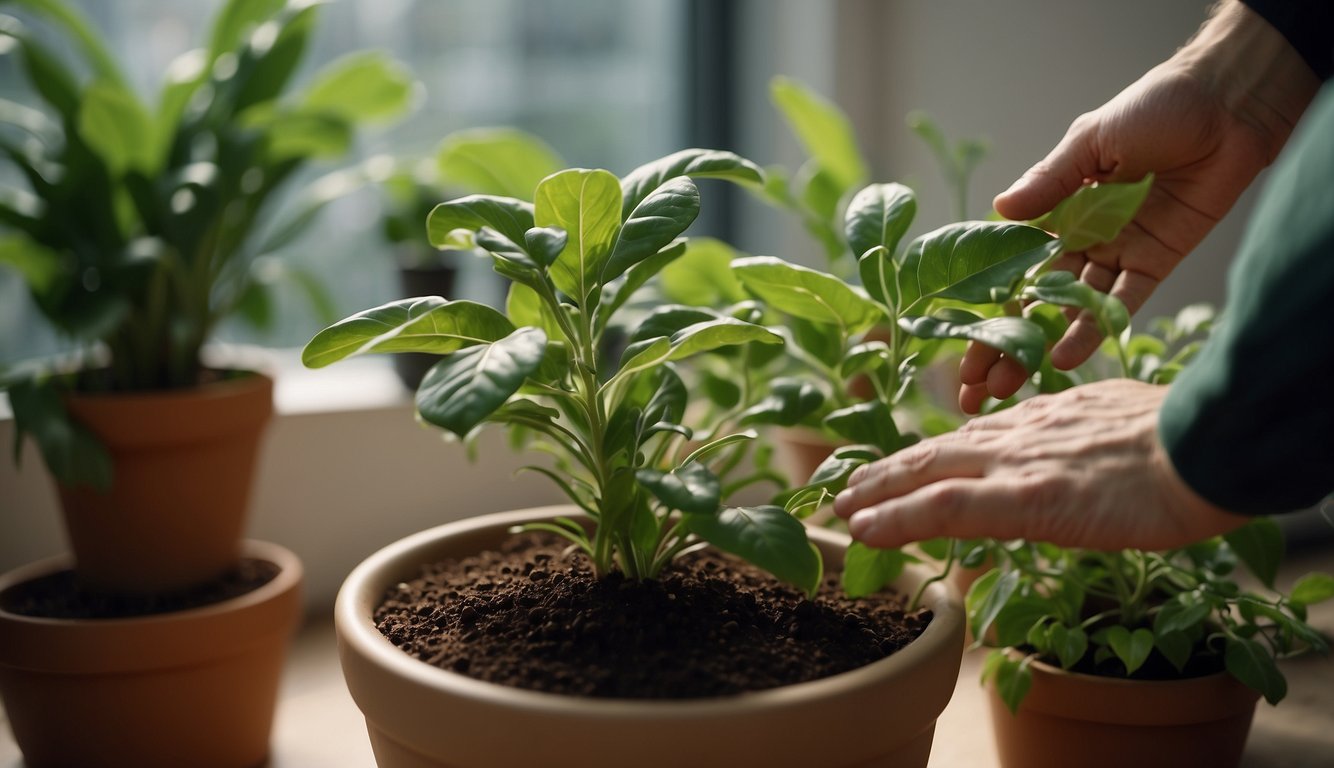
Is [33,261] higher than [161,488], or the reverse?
[33,261]

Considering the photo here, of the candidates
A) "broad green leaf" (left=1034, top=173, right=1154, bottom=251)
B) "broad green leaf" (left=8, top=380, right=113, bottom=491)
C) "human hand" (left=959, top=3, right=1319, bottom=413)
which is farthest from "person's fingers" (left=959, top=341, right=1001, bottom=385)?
"broad green leaf" (left=8, top=380, right=113, bottom=491)

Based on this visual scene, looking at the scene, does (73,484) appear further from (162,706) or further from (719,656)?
(719,656)

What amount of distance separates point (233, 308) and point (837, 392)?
2.33ft

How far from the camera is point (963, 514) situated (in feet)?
2.14

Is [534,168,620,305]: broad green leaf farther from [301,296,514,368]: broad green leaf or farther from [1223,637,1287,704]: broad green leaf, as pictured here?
[1223,637,1287,704]: broad green leaf

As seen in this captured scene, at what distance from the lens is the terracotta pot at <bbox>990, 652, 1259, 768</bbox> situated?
0.88 metres

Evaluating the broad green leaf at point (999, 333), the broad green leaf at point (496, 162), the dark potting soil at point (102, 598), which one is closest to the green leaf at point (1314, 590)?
the broad green leaf at point (999, 333)

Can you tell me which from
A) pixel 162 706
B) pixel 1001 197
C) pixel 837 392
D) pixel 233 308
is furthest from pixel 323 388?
pixel 1001 197

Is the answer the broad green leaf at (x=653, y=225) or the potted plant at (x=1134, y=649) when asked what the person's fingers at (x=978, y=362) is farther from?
the broad green leaf at (x=653, y=225)

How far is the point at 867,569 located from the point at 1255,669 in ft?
1.04

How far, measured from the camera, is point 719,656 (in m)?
0.72

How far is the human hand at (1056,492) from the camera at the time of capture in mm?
638

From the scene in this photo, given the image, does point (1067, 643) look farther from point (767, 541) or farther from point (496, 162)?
point (496, 162)

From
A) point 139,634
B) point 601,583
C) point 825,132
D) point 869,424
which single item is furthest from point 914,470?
point 825,132
